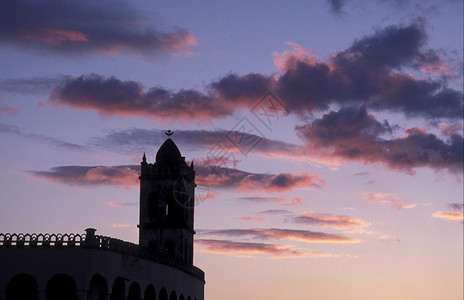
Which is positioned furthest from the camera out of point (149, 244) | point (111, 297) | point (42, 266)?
point (149, 244)

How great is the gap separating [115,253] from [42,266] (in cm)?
646

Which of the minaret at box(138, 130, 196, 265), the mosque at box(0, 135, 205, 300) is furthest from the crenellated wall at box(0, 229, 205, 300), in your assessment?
the minaret at box(138, 130, 196, 265)

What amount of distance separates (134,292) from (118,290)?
408 centimetres

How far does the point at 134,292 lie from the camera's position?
75.2m

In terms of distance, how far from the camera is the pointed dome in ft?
315

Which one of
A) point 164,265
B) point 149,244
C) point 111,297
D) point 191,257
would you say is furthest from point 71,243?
point 191,257

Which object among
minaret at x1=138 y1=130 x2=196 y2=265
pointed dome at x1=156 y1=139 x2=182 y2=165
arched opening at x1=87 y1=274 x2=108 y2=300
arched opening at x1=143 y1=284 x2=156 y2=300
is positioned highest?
pointed dome at x1=156 y1=139 x2=182 y2=165

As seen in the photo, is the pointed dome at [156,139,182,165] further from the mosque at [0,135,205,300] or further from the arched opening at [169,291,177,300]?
the arched opening at [169,291,177,300]

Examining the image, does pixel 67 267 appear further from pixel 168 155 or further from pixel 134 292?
pixel 168 155

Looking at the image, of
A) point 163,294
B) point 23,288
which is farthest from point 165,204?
point 23,288

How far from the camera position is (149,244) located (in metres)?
94.2

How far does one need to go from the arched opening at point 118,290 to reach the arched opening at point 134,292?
2981 mm

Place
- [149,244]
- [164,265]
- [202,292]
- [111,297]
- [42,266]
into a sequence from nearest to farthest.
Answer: [42,266] < [111,297] < [164,265] < [149,244] < [202,292]

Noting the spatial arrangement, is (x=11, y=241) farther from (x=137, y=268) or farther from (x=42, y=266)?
(x=137, y=268)
